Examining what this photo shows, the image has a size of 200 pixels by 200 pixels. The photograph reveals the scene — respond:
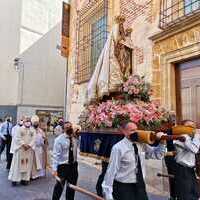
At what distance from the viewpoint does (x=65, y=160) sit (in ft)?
17.3

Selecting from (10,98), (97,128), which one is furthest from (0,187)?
(10,98)

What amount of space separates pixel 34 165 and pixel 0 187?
1.37m

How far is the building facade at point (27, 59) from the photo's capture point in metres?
22.9

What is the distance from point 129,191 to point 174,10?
589 cm

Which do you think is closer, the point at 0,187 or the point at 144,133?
the point at 144,133

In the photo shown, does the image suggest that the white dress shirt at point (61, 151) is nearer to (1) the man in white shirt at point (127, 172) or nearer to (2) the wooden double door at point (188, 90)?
(1) the man in white shirt at point (127, 172)

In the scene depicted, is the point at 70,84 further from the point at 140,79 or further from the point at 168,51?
the point at 140,79

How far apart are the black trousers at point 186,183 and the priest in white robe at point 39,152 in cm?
466

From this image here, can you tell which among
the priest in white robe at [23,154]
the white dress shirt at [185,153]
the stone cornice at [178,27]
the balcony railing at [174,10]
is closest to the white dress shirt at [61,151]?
the white dress shirt at [185,153]

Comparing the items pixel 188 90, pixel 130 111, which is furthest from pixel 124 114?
pixel 188 90

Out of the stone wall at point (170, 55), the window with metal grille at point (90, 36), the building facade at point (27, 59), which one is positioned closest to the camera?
the stone wall at point (170, 55)

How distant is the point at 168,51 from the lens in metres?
7.88

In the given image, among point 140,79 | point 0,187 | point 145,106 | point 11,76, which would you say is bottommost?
point 0,187

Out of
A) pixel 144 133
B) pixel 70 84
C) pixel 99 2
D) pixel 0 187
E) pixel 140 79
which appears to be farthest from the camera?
pixel 70 84
